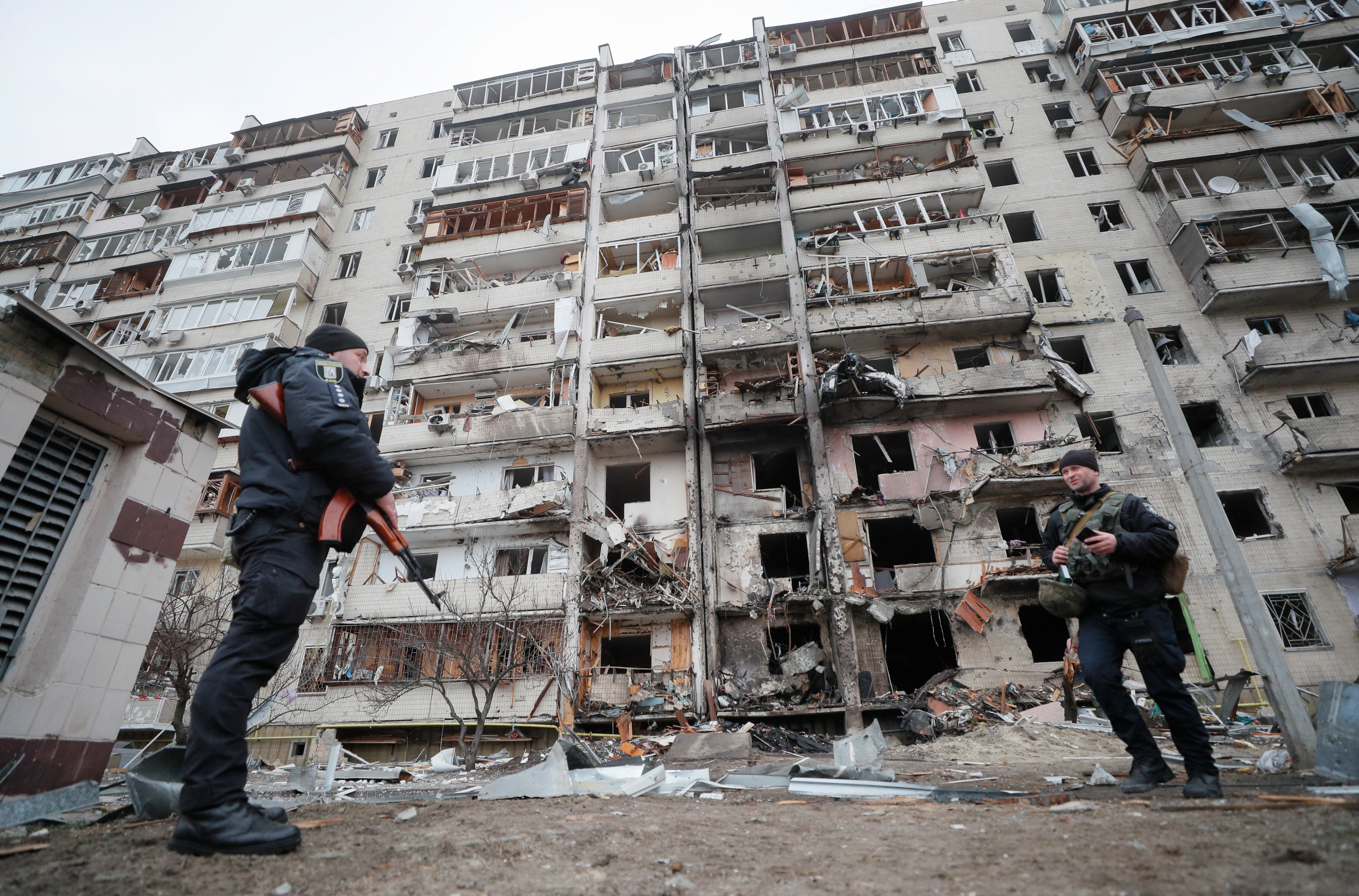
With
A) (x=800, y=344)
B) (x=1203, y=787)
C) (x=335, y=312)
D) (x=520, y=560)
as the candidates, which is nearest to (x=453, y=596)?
(x=520, y=560)

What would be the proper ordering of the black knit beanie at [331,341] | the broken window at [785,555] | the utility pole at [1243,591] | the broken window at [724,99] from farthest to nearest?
the broken window at [724,99]
the broken window at [785,555]
the utility pole at [1243,591]
the black knit beanie at [331,341]

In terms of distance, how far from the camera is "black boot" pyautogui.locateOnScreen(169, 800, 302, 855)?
2367 mm

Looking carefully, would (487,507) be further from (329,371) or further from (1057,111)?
(1057,111)

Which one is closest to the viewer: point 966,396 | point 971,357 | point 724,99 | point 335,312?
point 966,396

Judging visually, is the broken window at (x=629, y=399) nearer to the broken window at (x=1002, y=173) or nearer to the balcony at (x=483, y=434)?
the balcony at (x=483, y=434)

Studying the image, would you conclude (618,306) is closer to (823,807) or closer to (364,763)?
(364,763)

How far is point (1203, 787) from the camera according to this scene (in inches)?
132

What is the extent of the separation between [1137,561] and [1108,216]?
24.7m

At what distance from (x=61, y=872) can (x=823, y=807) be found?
3489mm

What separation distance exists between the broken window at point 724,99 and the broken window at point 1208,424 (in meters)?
20.0

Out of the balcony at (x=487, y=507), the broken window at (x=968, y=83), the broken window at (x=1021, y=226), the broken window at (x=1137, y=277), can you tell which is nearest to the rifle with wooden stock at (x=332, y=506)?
the balcony at (x=487, y=507)

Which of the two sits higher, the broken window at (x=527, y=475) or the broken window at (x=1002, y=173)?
the broken window at (x=1002, y=173)

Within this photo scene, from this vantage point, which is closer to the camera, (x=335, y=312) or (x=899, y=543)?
(x=899, y=543)

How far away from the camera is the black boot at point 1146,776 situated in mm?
3738
